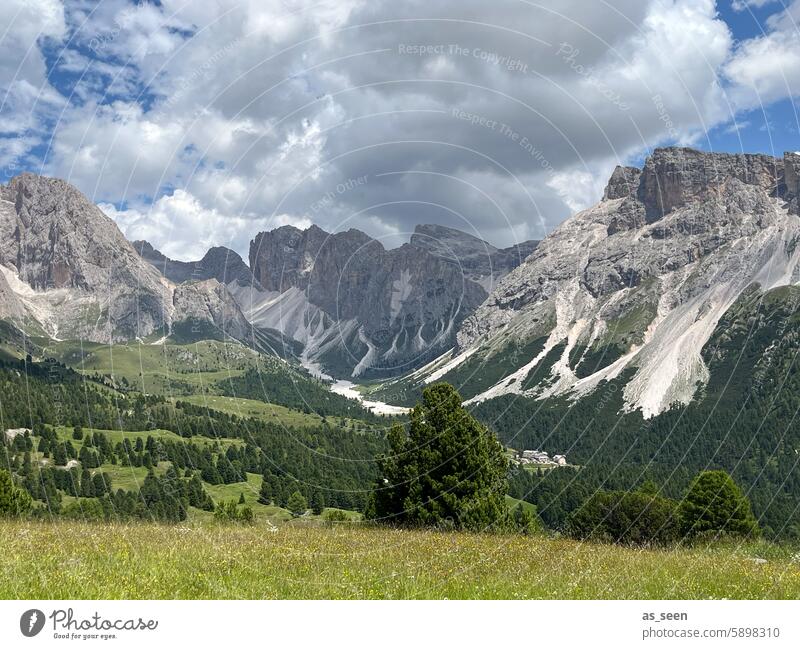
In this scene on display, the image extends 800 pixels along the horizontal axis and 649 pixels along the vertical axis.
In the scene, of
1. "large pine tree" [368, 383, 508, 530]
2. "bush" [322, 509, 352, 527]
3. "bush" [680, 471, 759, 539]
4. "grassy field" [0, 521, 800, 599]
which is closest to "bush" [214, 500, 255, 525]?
"bush" [322, 509, 352, 527]

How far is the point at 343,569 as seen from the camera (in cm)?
1354

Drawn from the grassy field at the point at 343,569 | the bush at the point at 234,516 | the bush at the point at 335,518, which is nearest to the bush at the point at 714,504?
the bush at the point at 335,518

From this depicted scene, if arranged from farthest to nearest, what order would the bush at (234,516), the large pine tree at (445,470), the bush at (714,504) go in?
the bush at (714,504) → the large pine tree at (445,470) → the bush at (234,516)

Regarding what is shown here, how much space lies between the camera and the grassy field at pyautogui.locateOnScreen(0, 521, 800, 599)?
11320mm

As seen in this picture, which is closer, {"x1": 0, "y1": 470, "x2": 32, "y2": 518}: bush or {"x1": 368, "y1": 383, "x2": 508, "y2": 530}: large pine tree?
{"x1": 368, "y1": 383, "x2": 508, "y2": 530}: large pine tree

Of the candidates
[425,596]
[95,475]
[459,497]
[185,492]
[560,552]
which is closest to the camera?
[425,596]

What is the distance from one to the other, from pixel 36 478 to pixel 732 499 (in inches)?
6979

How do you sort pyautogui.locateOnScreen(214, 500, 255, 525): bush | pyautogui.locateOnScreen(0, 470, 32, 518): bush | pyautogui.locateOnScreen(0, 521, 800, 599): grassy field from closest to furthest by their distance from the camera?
pyautogui.locateOnScreen(0, 521, 800, 599): grassy field, pyautogui.locateOnScreen(214, 500, 255, 525): bush, pyautogui.locateOnScreen(0, 470, 32, 518): bush

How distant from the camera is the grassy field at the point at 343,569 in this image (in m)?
11.3

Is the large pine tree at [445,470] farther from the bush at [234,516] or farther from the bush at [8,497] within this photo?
the bush at [8,497]

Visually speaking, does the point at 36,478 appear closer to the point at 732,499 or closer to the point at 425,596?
the point at 732,499

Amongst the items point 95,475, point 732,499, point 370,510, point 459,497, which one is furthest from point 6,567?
point 95,475

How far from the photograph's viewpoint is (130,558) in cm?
1357

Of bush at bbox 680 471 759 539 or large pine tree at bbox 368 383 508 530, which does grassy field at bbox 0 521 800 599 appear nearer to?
large pine tree at bbox 368 383 508 530
